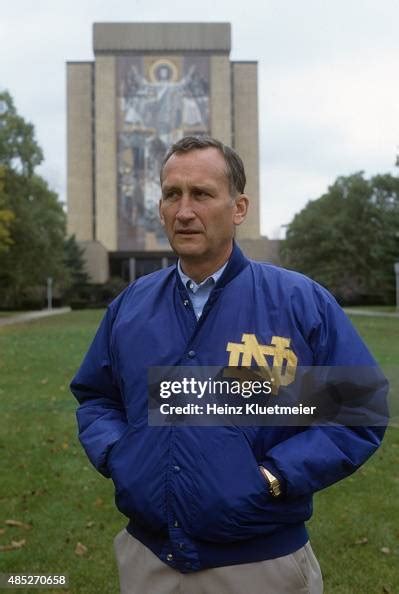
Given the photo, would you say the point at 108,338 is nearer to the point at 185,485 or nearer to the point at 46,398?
the point at 185,485

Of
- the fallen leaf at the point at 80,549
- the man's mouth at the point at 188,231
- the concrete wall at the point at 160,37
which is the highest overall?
the concrete wall at the point at 160,37

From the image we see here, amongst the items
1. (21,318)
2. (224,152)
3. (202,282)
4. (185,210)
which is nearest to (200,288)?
(202,282)

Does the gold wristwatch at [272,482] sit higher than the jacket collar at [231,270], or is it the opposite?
the jacket collar at [231,270]

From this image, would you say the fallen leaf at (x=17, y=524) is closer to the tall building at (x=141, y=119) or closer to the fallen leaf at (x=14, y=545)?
the fallen leaf at (x=14, y=545)

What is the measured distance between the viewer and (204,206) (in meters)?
1.95

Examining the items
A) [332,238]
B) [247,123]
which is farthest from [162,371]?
[247,123]

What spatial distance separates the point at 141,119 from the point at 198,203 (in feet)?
234

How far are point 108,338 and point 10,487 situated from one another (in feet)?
12.6

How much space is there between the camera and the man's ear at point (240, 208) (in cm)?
204

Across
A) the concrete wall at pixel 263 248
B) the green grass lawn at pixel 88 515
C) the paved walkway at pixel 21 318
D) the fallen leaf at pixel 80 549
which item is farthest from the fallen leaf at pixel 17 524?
the concrete wall at pixel 263 248

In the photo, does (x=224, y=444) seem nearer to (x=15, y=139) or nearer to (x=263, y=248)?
(x=15, y=139)

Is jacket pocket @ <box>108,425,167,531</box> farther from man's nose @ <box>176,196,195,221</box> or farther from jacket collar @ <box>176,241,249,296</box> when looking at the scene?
man's nose @ <box>176,196,195,221</box>

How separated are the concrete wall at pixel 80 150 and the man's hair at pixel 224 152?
7153 cm

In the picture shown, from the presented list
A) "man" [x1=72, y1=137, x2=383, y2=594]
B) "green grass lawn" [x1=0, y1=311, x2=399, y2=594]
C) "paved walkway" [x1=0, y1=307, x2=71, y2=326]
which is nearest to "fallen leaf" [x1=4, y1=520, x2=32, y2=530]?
"green grass lawn" [x1=0, y1=311, x2=399, y2=594]
